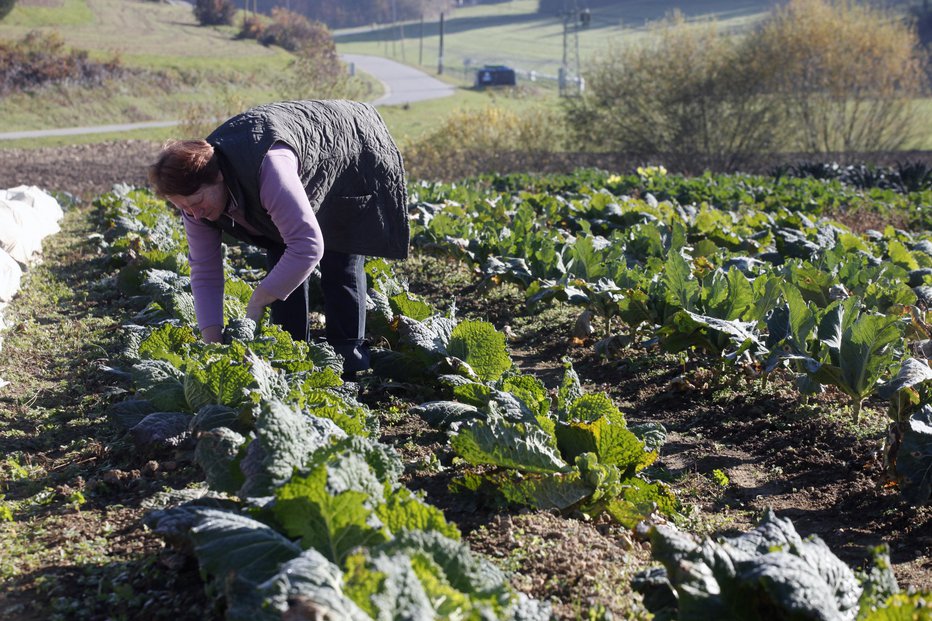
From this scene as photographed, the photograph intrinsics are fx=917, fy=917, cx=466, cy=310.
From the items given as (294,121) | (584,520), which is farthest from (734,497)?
(294,121)

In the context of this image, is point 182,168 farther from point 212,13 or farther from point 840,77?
point 212,13

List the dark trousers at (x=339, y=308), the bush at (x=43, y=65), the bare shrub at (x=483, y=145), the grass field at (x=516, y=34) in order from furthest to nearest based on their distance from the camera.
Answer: the grass field at (x=516, y=34) → the bush at (x=43, y=65) → the bare shrub at (x=483, y=145) → the dark trousers at (x=339, y=308)

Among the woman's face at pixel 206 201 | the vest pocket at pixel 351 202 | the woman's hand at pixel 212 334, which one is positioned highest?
the woman's face at pixel 206 201

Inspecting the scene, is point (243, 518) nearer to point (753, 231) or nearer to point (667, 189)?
point (753, 231)

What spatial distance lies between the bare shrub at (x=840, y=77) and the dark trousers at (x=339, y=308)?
→ 22554mm

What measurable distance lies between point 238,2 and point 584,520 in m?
129

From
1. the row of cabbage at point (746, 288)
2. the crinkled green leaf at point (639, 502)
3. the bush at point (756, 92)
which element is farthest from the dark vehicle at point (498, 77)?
the crinkled green leaf at point (639, 502)

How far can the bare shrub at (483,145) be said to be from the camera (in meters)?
22.5

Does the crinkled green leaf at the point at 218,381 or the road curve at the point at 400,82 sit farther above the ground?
the crinkled green leaf at the point at 218,381

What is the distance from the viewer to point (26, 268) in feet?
27.9

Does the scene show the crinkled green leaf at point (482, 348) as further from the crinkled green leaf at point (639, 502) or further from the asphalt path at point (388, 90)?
the asphalt path at point (388, 90)

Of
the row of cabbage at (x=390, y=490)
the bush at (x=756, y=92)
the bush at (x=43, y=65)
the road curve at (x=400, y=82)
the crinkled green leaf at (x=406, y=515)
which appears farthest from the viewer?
the road curve at (x=400, y=82)

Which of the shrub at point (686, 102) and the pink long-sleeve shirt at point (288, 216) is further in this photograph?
the shrub at point (686, 102)

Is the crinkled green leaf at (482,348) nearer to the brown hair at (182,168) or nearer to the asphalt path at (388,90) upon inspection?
the brown hair at (182,168)
